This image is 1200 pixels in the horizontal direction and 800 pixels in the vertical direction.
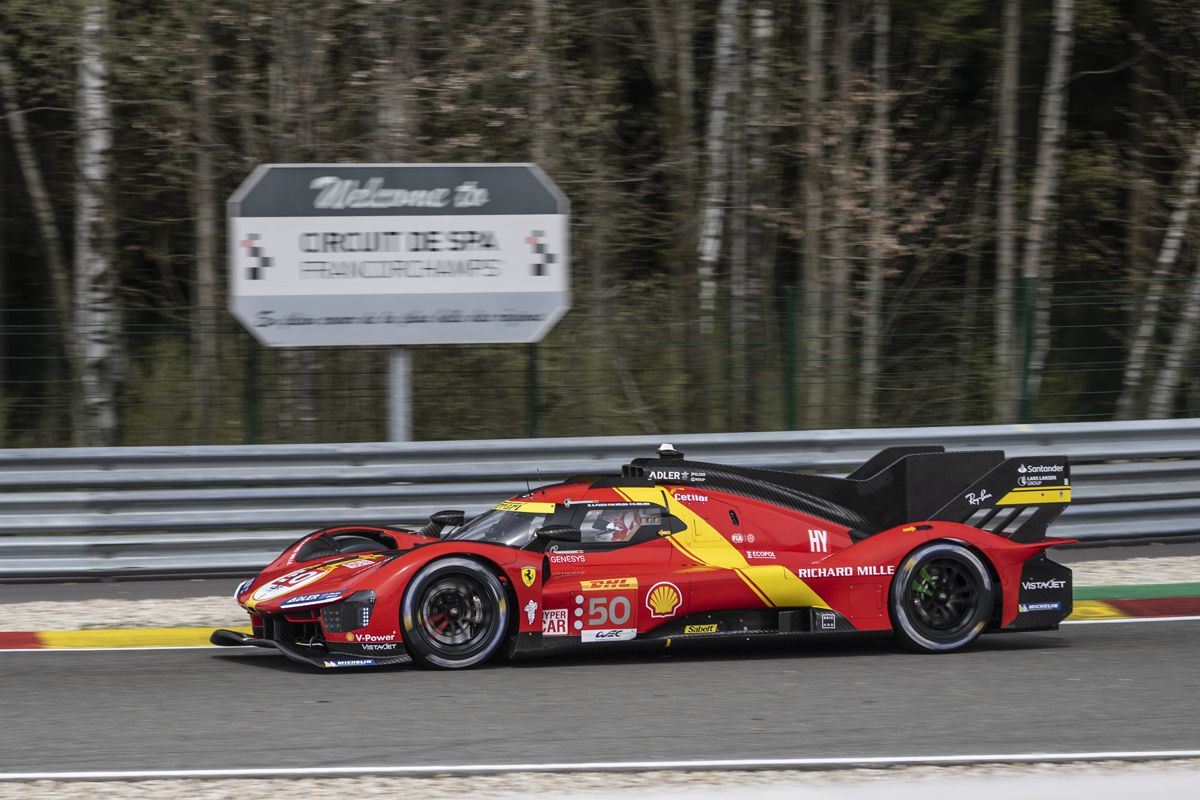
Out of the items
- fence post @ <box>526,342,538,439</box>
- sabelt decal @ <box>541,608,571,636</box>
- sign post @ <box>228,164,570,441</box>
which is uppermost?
sign post @ <box>228,164,570,441</box>

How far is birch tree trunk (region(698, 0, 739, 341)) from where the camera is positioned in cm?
1773

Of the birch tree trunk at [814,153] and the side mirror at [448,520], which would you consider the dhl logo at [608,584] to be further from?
the birch tree trunk at [814,153]

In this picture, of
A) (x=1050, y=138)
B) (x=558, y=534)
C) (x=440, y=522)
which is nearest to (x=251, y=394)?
(x=440, y=522)

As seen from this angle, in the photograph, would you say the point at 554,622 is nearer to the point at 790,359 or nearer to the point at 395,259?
the point at 790,359

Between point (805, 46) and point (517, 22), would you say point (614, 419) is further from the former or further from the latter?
point (805, 46)

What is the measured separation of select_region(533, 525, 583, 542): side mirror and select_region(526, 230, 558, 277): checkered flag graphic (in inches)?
192

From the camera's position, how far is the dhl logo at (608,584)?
327 inches

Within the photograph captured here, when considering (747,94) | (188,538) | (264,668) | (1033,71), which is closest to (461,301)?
(188,538)

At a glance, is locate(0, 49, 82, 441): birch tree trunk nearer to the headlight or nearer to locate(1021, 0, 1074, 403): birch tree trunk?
the headlight

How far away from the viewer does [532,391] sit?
12.8m

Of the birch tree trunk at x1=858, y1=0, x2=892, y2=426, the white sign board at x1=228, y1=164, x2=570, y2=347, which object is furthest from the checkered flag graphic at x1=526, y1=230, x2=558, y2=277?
the birch tree trunk at x1=858, y1=0, x2=892, y2=426

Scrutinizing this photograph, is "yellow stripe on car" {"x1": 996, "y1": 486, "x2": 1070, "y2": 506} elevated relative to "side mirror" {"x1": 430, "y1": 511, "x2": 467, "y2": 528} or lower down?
elevated

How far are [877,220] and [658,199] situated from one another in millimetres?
3422

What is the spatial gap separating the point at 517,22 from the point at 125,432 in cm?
689
